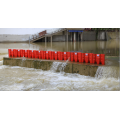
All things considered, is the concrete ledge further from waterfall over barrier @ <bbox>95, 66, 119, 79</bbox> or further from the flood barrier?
the flood barrier

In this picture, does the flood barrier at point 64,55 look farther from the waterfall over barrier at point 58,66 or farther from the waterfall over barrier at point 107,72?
the waterfall over barrier at point 107,72

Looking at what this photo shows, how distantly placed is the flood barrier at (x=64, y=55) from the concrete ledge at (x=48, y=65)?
45cm

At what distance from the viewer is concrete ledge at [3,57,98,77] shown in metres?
8.41

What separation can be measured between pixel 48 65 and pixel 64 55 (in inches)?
46.9

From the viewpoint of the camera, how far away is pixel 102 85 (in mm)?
6566

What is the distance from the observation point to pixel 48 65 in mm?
10203

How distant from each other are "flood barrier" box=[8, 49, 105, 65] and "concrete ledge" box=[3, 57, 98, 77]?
0.45 m

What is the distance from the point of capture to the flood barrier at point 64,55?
8670mm

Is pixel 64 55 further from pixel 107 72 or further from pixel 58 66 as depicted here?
pixel 107 72

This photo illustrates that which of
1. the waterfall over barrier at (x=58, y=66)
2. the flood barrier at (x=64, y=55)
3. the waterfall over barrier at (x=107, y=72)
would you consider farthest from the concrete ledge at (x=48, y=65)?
the flood barrier at (x=64, y=55)

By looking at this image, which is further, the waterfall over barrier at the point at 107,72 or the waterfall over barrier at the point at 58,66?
the waterfall over barrier at the point at 58,66

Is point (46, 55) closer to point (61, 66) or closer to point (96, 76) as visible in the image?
point (61, 66)

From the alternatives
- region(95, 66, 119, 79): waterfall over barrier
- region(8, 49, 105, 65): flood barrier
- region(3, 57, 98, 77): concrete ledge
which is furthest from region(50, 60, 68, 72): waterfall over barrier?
region(95, 66, 119, 79): waterfall over barrier

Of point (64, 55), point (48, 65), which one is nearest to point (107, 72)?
point (64, 55)
